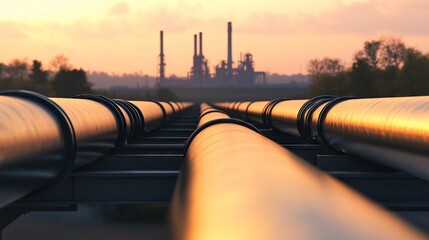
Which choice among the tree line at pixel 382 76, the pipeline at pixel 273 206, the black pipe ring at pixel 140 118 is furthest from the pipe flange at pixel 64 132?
the tree line at pixel 382 76

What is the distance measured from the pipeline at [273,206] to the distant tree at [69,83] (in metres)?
84.0

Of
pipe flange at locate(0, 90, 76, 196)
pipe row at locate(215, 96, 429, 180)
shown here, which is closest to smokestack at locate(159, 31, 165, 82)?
pipe row at locate(215, 96, 429, 180)

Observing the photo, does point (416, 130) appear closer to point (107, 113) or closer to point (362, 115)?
point (362, 115)

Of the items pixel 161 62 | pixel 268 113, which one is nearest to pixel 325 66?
pixel 161 62

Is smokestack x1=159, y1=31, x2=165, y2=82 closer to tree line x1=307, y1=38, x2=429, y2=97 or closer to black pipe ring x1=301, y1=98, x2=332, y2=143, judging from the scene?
tree line x1=307, y1=38, x2=429, y2=97

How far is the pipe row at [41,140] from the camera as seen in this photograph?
4.68 m

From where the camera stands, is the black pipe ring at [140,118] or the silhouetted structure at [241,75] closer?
the black pipe ring at [140,118]

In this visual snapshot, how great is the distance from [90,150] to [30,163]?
83.2 inches

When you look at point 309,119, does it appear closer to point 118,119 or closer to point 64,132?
point 118,119

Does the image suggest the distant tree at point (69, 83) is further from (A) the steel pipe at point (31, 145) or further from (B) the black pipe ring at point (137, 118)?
(A) the steel pipe at point (31, 145)

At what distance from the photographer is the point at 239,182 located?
234 centimetres

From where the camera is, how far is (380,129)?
640 centimetres

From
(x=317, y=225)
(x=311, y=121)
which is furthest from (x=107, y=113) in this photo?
(x=317, y=225)

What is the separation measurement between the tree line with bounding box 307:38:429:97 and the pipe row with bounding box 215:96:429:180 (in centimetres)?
5654
